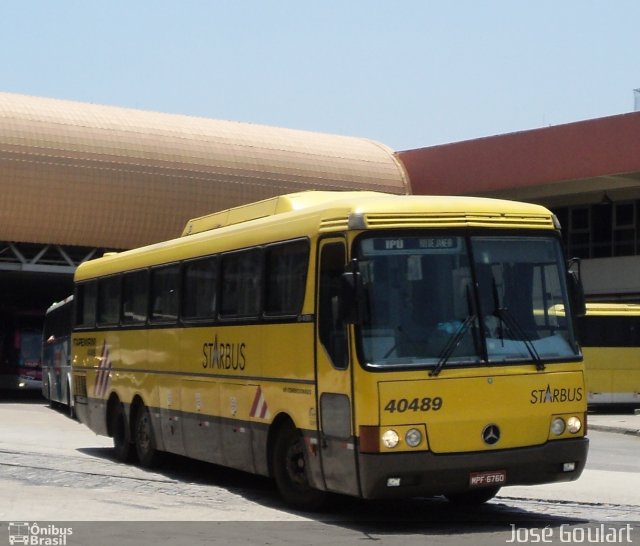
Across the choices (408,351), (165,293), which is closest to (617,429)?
(165,293)

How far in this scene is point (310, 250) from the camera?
504 inches

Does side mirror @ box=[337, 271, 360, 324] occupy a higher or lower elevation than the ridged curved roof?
lower

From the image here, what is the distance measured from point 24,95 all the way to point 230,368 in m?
36.0

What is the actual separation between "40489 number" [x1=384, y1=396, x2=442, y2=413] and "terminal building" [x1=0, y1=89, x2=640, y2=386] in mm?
30816

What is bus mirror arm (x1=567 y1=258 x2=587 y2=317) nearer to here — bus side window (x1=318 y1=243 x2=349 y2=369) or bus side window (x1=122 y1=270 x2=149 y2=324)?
bus side window (x1=318 y1=243 x2=349 y2=369)

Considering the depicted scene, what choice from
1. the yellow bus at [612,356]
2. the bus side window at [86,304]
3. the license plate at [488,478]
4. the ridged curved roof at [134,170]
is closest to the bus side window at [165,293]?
the bus side window at [86,304]

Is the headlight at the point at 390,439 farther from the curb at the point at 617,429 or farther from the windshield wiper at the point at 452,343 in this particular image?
the curb at the point at 617,429

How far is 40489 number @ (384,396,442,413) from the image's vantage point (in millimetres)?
11570

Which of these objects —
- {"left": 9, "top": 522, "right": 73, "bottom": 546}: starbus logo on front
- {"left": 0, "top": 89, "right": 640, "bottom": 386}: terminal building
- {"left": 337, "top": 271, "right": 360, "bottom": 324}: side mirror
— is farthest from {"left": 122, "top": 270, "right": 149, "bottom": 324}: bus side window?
{"left": 0, "top": 89, "right": 640, "bottom": 386}: terminal building

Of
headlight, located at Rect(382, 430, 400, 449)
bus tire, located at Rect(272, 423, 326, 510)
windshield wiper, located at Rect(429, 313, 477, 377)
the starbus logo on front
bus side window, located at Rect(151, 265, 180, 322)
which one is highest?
bus side window, located at Rect(151, 265, 180, 322)

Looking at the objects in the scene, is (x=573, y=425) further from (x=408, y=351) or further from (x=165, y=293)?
(x=165, y=293)

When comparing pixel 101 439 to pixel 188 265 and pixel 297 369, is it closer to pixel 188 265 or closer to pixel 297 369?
pixel 188 265

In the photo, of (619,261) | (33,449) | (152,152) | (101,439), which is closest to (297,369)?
(33,449)

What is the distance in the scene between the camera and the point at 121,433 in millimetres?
19000
